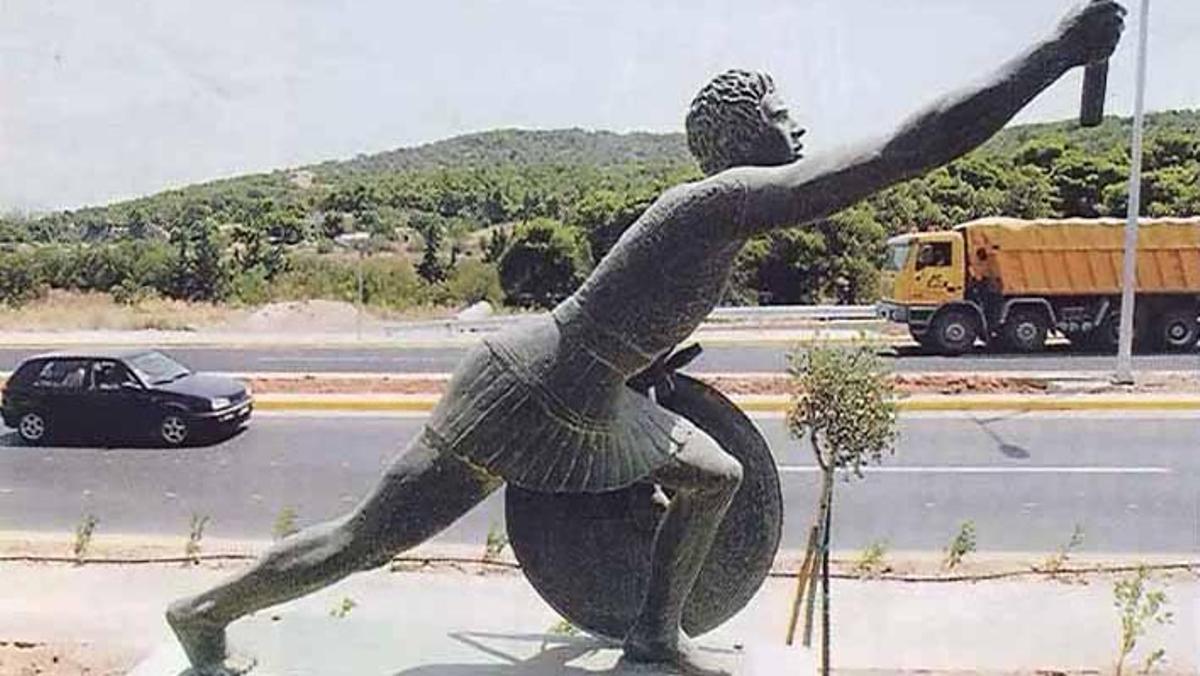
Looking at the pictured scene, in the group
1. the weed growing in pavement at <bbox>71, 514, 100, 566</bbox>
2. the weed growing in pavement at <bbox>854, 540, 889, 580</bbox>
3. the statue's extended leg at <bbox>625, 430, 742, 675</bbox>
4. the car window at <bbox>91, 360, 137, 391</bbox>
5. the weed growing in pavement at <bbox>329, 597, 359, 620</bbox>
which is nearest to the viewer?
the statue's extended leg at <bbox>625, 430, 742, 675</bbox>

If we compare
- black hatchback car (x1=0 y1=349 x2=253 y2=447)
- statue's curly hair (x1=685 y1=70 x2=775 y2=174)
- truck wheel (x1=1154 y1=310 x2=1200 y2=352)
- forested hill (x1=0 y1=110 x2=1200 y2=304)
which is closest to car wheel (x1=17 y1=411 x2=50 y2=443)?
black hatchback car (x1=0 y1=349 x2=253 y2=447)

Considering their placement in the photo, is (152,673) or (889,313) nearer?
(152,673)

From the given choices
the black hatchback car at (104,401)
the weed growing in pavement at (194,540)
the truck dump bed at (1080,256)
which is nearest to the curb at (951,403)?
the black hatchback car at (104,401)

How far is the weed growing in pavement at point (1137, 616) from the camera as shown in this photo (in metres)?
4.84

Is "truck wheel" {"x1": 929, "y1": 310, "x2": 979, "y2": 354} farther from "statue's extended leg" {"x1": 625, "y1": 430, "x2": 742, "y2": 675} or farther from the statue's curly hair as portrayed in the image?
the statue's curly hair

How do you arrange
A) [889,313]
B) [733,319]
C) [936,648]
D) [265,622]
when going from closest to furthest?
1. [265,622]
2. [936,648]
3. [733,319]
4. [889,313]

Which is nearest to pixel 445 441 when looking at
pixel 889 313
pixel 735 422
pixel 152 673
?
pixel 735 422

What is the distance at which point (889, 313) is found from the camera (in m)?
13.7

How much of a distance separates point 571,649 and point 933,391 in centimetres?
749

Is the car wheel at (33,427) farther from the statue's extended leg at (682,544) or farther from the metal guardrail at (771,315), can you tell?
the statue's extended leg at (682,544)

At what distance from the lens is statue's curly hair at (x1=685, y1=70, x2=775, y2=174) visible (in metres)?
2.90

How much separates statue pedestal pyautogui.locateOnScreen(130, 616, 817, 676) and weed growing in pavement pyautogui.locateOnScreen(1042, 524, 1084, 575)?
2.98 metres

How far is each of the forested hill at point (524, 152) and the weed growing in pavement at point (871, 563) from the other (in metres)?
2.63

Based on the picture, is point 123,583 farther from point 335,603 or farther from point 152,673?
point 152,673
